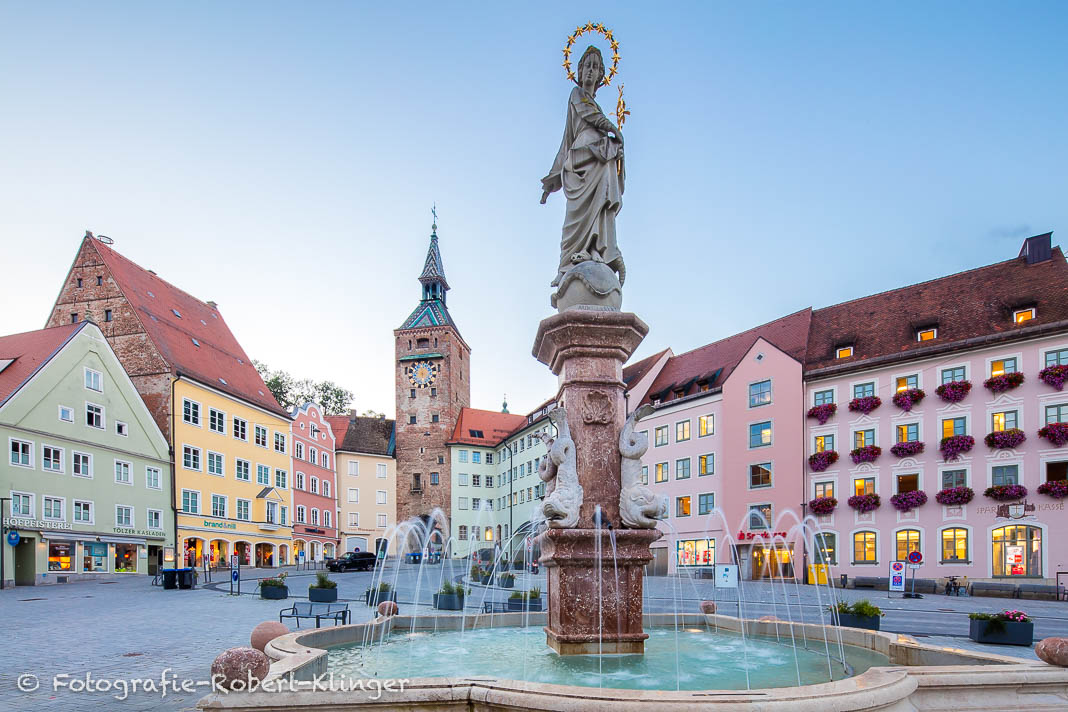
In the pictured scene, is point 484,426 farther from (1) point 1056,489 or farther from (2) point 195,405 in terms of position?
(1) point 1056,489

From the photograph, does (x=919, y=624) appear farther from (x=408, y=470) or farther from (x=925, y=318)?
(x=408, y=470)

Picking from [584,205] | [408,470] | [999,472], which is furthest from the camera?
[408,470]

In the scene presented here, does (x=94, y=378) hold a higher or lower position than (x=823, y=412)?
higher

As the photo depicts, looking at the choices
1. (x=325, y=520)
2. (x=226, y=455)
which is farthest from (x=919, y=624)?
(x=325, y=520)

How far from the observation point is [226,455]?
47188 mm

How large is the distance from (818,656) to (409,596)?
70.5 ft

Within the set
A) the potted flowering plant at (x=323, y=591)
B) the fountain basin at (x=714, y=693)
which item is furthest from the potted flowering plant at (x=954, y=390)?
the fountain basin at (x=714, y=693)

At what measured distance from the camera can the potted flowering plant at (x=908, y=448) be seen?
3484cm

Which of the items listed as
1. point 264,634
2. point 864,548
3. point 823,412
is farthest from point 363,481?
point 264,634

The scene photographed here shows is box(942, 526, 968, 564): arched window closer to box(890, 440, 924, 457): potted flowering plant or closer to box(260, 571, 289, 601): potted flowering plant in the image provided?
box(890, 440, 924, 457): potted flowering plant

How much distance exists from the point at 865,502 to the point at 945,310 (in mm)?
10359

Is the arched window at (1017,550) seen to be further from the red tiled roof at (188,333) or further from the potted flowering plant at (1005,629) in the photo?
the red tiled roof at (188,333)

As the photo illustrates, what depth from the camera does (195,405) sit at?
44344 mm

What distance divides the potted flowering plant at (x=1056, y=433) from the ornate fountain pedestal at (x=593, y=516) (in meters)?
29.9
